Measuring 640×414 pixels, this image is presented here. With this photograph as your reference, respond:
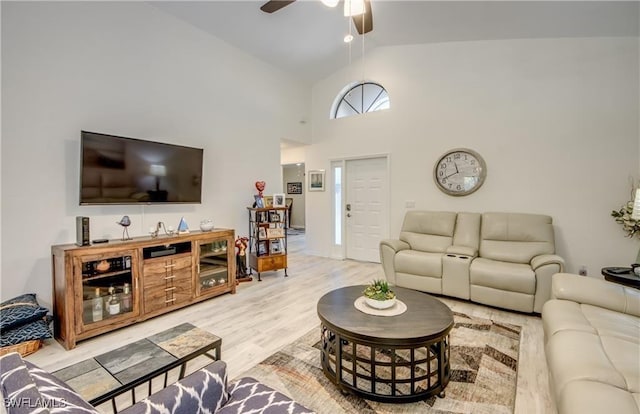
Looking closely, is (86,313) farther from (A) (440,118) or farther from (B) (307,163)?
(A) (440,118)

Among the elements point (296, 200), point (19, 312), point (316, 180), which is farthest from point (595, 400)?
point (296, 200)

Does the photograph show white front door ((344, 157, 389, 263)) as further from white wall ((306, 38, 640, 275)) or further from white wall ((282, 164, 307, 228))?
white wall ((282, 164, 307, 228))

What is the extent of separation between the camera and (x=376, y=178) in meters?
5.21

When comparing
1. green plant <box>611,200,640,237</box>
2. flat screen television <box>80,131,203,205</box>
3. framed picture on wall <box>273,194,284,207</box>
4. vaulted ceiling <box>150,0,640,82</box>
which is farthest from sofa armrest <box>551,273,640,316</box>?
flat screen television <box>80,131,203,205</box>

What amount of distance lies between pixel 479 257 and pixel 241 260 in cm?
328

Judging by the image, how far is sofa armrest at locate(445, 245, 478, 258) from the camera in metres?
3.58

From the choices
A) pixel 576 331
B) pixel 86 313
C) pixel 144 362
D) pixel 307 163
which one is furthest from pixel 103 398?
pixel 307 163

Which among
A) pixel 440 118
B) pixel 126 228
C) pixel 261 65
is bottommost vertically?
pixel 126 228

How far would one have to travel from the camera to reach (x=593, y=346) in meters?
1.54

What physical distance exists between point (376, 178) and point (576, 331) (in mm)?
3744

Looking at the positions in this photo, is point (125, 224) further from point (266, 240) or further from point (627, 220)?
point (627, 220)

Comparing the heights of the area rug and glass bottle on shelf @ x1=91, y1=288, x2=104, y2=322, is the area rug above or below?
below

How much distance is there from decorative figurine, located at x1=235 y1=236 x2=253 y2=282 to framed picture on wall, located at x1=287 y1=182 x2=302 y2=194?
595cm

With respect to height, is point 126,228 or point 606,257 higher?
point 126,228
